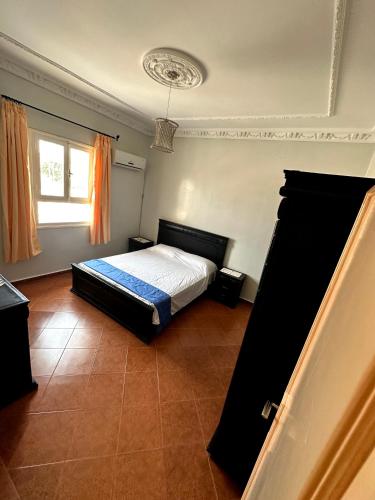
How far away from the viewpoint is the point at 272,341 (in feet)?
3.31

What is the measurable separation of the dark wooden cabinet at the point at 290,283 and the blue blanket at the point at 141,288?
1195mm

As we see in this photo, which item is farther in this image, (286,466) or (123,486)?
(123,486)

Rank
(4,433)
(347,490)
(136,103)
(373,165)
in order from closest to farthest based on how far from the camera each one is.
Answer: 1. (347,490)
2. (4,433)
3. (373,165)
4. (136,103)

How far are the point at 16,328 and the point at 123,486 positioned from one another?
45.2 inches

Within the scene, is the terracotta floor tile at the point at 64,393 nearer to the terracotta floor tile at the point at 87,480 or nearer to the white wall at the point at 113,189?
the terracotta floor tile at the point at 87,480

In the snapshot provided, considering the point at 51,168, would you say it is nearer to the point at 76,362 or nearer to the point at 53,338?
the point at 53,338

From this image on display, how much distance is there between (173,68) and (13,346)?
249 centimetres

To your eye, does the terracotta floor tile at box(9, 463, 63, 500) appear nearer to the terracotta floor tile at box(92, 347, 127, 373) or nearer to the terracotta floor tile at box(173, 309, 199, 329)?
the terracotta floor tile at box(92, 347, 127, 373)

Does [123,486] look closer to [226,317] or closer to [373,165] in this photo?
[226,317]

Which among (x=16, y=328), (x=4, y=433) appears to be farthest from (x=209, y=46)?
(x=4, y=433)

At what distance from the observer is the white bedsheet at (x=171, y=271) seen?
8.41 feet

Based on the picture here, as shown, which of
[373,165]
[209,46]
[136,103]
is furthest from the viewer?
[136,103]

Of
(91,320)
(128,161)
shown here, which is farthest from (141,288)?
(128,161)

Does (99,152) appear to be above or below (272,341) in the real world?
above
